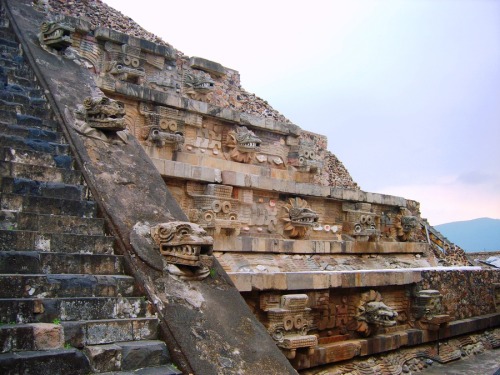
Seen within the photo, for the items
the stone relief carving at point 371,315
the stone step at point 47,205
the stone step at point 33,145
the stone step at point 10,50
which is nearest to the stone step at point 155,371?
the stone step at point 47,205

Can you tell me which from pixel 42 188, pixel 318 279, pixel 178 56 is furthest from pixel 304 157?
pixel 42 188

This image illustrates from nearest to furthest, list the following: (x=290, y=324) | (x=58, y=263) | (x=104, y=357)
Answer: (x=104, y=357) → (x=58, y=263) → (x=290, y=324)

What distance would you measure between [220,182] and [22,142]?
4.19 meters

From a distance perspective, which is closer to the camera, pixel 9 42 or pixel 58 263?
pixel 58 263

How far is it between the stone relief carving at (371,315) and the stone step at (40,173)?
5.16m

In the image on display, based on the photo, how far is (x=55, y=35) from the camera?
7801 millimetres

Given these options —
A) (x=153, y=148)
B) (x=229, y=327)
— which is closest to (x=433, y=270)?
(x=153, y=148)

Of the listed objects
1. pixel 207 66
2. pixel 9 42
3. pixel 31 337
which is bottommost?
pixel 31 337

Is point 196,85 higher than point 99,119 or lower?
higher

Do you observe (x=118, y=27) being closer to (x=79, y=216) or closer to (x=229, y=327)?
(x=79, y=216)

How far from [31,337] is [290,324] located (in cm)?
405

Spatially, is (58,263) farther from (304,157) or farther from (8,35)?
(304,157)

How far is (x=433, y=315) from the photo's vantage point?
33.0ft

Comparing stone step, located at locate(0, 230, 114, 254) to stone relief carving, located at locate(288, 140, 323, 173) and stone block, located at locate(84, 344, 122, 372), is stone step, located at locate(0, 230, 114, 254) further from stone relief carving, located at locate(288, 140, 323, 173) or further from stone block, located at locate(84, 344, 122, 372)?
stone relief carving, located at locate(288, 140, 323, 173)
